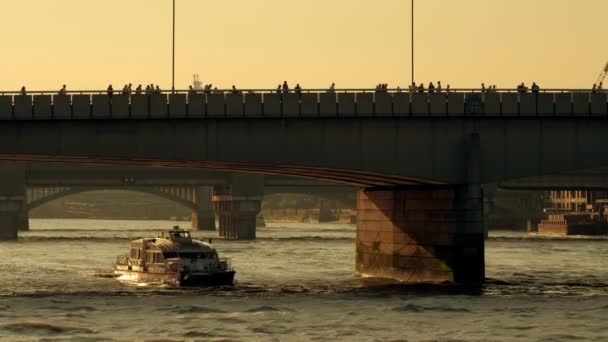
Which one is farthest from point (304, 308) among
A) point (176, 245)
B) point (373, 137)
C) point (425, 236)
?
point (176, 245)

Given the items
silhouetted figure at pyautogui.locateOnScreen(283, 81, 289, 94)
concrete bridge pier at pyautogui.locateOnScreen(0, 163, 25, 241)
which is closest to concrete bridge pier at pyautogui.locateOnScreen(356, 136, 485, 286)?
silhouetted figure at pyautogui.locateOnScreen(283, 81, 289, 94)

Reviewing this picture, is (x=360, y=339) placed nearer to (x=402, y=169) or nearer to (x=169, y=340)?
(x=169, y=340)

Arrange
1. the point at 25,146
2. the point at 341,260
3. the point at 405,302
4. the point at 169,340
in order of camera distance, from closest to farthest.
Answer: the point at 169,340 < the point at 405,302 < the point at 25,146 < the point at 341,260

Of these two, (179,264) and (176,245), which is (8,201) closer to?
(176,245)

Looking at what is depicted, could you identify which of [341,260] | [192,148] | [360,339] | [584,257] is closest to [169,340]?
[360,339]

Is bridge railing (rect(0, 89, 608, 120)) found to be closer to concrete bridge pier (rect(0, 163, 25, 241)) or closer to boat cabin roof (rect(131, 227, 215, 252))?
boat cabin roof (rect(131, 227, 215, 252))

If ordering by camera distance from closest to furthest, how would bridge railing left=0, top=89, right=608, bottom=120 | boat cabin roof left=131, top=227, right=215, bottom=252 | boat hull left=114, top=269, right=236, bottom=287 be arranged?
bridge railing left=0, top=89, right=608, bottom=120, boat hull left=114, top=269, right=236, bottom=287, boat cabin roof left=131, top=227, right=215, bottom=252
